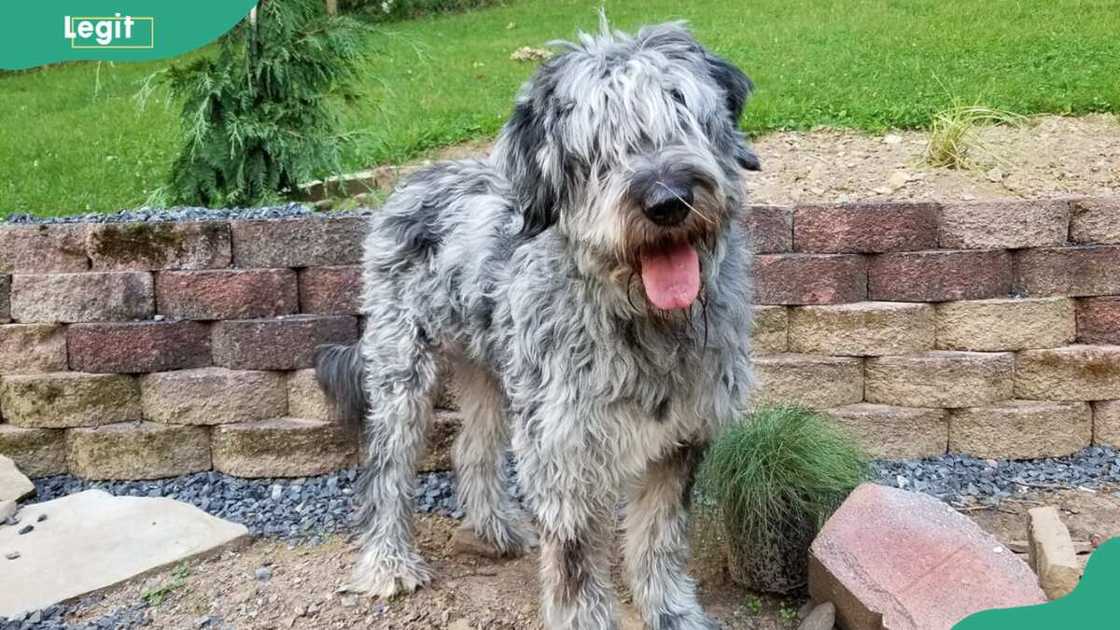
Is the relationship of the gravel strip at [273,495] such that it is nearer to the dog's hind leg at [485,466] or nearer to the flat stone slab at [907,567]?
the dog's hind leg at [485,466]

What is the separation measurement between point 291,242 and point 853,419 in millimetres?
2931

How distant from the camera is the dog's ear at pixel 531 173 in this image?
117 inches

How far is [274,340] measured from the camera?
494cm

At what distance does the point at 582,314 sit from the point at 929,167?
12.1ft

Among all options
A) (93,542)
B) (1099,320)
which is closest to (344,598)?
(93,542)

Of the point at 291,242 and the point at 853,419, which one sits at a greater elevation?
the point at 291,242

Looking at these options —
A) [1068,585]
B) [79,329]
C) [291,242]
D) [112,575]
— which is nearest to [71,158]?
[79,329]

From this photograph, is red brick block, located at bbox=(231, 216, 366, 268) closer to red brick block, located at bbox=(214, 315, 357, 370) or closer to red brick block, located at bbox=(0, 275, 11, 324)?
red brick block, located at bbox=(214, 315, 357, 370)

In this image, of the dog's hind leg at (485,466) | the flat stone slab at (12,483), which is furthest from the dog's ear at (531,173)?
the flat stone slab at (12,483)

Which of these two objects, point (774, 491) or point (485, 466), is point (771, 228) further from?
point (485, 466)

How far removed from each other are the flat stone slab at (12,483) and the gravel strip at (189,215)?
121 centimetres

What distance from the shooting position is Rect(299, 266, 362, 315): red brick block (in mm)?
4953

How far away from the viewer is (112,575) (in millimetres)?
4121

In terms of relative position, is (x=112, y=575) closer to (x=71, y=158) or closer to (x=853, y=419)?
(x=853, y=419)
